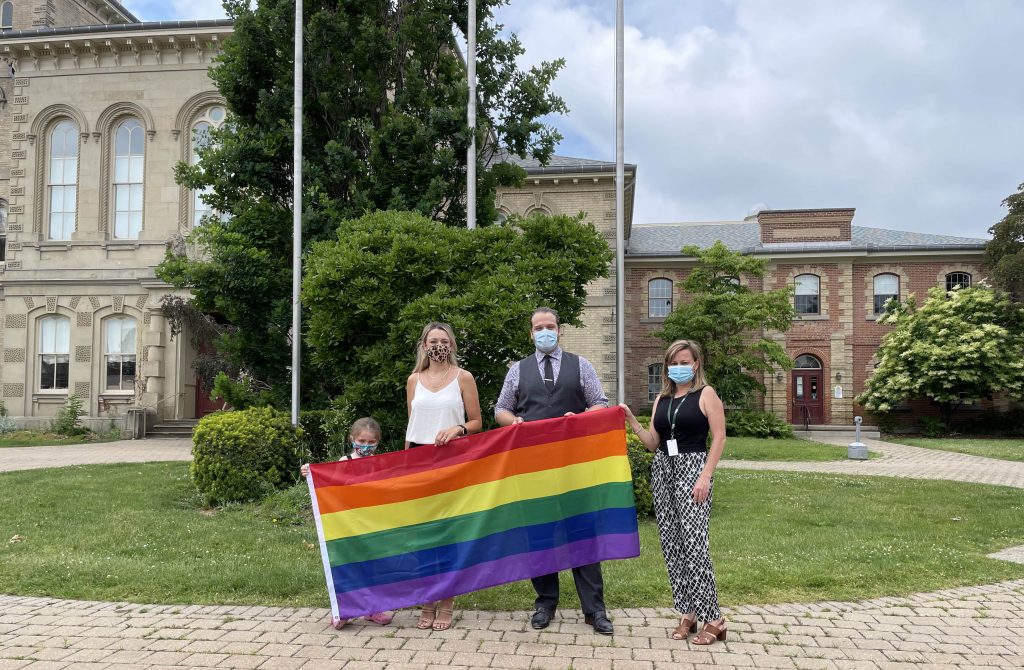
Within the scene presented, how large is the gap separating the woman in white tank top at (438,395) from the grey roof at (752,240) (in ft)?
91.3

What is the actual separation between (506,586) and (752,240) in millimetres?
31170

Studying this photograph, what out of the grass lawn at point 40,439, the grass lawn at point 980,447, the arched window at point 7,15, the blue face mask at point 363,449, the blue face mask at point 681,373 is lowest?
the grass lawn at point 980,447

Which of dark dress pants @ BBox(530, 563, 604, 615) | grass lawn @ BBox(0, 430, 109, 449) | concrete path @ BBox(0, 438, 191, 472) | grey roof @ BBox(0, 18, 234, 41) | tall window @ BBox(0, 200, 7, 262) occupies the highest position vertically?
grey roof @ BBox(0, 18, 234, 41)

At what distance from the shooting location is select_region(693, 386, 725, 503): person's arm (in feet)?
15.4

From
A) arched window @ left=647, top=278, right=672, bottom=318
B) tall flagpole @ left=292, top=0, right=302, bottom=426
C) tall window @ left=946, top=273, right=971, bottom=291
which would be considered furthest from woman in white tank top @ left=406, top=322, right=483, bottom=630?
tall window @ left=946, top=273, right=971, bottom=291

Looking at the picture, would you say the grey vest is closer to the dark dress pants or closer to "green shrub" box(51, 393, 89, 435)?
the dark dress pants

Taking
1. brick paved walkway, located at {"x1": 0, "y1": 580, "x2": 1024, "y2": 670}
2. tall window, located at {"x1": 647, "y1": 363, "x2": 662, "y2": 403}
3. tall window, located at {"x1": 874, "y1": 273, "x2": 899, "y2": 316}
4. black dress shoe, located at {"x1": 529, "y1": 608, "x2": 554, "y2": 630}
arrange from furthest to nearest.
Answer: tall window, located at {"x1": 647, "y1": 363, "x2": 662, "y2": 403} < tall window, located at {"x1": 874, "y1": 273, "x2": 899, "y2": 316} < black dress shoe, located at {"x1": 529, "y1": 608, "x2": 554, "y2": 630} < brick paved walkway, located at {"x1": 0, "y1": 580, "x2": 1024, "y2": 670}

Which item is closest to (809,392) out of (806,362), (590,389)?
(806,362)

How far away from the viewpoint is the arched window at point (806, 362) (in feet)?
105

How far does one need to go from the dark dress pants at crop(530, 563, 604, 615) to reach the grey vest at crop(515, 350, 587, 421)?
1.09m

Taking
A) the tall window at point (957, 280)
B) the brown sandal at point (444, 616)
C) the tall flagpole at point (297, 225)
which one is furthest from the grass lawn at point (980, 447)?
the brown sandal at point (444, 616)

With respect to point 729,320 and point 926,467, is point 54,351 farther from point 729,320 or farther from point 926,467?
point 926,467

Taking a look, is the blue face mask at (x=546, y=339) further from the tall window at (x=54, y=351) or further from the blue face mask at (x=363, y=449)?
the tall window at (x=54, y=351)

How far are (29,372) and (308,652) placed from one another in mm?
24492
